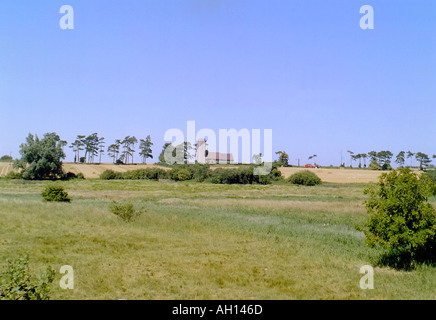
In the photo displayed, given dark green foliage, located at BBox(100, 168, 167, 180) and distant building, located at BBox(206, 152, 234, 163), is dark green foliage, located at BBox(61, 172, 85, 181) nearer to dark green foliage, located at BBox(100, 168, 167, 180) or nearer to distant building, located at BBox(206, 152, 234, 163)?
dark green foliage, located at BBox(100, 168, 167, 180)

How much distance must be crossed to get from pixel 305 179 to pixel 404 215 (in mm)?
83566

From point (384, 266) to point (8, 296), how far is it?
1297cm

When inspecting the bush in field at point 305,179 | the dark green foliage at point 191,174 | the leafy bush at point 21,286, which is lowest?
the bush in field at point 305,179

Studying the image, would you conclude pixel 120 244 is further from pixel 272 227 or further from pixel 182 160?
pixel 182 160

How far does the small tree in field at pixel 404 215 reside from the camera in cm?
1259

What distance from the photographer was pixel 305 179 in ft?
310

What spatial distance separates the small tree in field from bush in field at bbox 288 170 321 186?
81.7m

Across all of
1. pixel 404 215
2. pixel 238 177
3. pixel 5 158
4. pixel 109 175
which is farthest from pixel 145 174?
pixel 5 158

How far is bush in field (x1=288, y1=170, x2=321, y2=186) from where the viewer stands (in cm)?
9394

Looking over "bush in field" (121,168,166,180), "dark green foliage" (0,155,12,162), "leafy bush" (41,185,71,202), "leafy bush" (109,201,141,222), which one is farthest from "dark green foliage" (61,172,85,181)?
"dark green foliage" (0,155,12,162)

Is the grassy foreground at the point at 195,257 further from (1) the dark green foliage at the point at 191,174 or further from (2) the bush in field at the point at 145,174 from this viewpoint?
(1) the dark green foliage at the point at 191,174

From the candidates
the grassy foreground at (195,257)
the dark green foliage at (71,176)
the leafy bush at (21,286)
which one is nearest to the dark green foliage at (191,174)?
the dark green foliage at (71,176)

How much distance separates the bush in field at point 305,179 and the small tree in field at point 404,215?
81.7 meters

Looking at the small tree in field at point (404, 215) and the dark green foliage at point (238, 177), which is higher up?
the small tree in field at point (404, 215)
